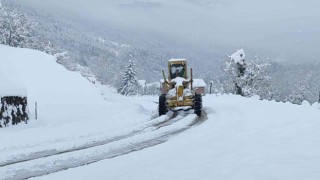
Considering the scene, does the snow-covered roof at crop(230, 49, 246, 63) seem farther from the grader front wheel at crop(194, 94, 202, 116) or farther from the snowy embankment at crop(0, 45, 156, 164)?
the grader front wheel at crop(194, 94, 202, 116)

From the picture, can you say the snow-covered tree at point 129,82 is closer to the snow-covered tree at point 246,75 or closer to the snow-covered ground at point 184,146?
the snow-covered tree at point 246,75

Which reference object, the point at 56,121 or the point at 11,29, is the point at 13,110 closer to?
the point at 56,121

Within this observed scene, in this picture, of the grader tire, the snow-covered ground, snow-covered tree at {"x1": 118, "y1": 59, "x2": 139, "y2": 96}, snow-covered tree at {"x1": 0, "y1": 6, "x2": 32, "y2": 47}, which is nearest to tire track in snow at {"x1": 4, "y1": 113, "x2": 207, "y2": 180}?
the snow-covered ground

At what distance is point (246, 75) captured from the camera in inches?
2160

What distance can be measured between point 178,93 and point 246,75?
36474mm

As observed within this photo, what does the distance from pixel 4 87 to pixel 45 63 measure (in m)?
25.6

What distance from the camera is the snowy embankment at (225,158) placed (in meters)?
7.37

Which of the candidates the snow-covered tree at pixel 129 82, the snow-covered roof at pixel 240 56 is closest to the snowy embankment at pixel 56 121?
the snow-covered roof at pixel 240 56

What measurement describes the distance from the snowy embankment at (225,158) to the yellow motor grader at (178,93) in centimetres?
576

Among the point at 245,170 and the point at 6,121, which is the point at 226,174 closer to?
the point at 245,170

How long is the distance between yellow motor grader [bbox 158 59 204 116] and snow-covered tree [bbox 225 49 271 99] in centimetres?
3262

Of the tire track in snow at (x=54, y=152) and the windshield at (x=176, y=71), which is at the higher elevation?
the windshield at (x=176, y=71)

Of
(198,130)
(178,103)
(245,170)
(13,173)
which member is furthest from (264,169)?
(178,103)

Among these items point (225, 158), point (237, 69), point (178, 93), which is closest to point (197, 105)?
point (178, 93)
